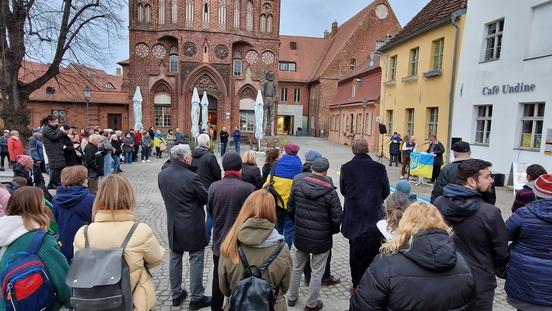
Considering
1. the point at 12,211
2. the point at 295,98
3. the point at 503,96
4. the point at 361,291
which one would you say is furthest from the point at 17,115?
the point at 295,98

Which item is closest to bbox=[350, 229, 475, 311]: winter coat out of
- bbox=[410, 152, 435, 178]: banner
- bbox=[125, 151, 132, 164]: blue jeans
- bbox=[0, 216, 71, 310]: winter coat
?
bbox=[0, 216, 71, 310]: winter coat

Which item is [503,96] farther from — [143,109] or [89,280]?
[143,109]

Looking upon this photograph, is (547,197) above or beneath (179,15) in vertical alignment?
beneath

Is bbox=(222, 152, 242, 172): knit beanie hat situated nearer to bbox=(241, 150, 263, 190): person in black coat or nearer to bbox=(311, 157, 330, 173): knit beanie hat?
bbox=(311, 157, 330, 173): knit beanie hat

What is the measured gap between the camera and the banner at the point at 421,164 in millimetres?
12094

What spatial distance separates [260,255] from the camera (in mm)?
2514

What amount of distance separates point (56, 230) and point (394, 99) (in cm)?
1952

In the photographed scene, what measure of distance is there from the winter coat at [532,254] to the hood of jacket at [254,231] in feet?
6.24

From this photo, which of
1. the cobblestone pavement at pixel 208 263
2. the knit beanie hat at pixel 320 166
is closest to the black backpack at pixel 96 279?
the cobblestone pavement at pixel 208 263

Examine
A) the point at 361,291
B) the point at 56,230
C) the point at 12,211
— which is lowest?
the point at 56,230

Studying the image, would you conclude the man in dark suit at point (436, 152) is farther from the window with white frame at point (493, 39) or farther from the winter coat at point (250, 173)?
the winter coat at point (250, 173)

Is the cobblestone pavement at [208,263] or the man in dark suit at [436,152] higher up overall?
the man in dark suit at [436,152]

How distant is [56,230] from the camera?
3684mm

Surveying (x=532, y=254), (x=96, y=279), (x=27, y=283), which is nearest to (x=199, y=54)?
(x=27, y=283)
